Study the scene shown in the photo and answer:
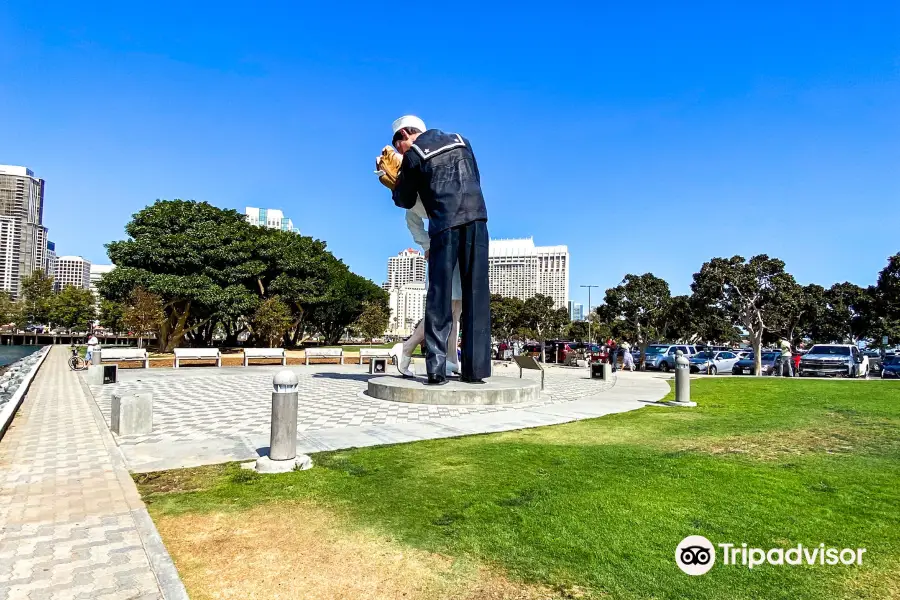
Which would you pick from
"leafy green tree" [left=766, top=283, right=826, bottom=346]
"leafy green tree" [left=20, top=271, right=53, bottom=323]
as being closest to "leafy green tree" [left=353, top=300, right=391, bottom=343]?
Result: "leafy green tree" [left=766, top=283, right=826, bottom=346]

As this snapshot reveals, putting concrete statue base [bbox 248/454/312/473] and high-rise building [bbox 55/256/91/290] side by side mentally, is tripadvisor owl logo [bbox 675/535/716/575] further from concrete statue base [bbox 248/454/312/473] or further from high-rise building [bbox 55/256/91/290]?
high-rise building [bbox 55/256/91/290]

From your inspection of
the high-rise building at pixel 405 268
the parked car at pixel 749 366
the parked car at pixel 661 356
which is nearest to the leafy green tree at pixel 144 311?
the parked car at pixel 661 356

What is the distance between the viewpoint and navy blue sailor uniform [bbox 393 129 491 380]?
38.5ft

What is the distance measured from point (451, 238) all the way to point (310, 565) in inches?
352

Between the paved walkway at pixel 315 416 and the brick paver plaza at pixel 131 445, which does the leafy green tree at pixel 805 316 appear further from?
the brick paver plaza at pixel 131 445

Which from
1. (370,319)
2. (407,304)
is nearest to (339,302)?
(370,319)

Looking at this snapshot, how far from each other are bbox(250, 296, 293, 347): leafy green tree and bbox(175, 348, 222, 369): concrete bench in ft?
37.8

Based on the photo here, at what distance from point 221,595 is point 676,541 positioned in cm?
309

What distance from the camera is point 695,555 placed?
3.55m

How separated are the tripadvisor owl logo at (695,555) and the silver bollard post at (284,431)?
13.0 ft

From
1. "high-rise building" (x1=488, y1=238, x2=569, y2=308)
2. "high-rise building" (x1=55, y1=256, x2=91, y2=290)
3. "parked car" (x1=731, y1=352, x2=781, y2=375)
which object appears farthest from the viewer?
"high-rise building" (x1=55, y1=256, x2=91, y2=290)

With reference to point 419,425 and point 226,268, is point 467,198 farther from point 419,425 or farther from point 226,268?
point 226,268

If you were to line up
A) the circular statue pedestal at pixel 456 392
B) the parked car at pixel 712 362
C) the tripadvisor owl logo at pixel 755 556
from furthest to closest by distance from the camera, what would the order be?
the parked car at pixel 712 362
the circular statue pedestal at pixel 456 392
the tripadvisor owl logo at pixel 755 556

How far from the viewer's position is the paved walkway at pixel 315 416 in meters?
7.01
